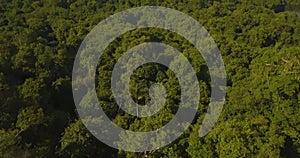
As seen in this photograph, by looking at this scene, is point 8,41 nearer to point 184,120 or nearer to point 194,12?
point 184,120

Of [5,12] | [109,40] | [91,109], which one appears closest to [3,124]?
[91,109]

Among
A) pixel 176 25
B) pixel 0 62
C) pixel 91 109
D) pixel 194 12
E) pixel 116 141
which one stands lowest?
pixel 116 141

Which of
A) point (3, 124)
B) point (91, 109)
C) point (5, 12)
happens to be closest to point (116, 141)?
point (91, 109)

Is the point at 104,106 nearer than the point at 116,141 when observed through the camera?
No

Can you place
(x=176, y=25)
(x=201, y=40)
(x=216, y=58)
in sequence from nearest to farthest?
(x=216, y=58), (x=201, y=40), (x=176, y=25)

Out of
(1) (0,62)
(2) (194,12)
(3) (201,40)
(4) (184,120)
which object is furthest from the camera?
(2) (194,12)

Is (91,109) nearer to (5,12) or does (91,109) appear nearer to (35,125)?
(35,125)

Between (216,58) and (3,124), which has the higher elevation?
(216,58)
